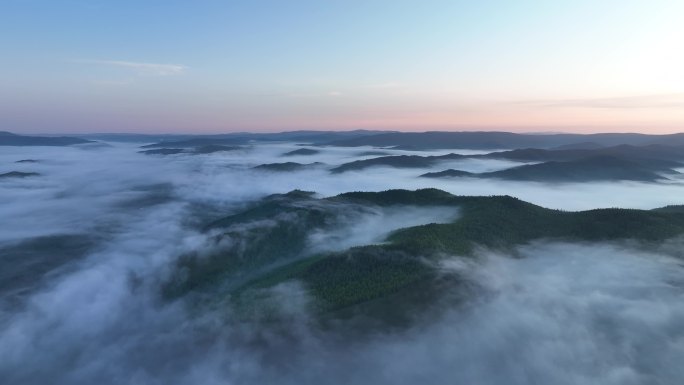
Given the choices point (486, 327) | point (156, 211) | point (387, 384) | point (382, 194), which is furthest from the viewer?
point (156, 211)

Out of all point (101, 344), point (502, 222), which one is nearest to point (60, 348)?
point (101, 344)

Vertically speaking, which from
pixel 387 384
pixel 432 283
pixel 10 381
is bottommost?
pixel 10 381

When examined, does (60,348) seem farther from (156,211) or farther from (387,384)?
(156,211)

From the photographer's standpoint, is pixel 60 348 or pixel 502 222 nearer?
pixel 60 348

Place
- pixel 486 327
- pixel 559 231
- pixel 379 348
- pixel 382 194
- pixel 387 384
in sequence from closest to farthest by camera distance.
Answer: pixel 387 384 < pixel 379 348 < pixel 486 327 < pixel 559 231 < pixel 382 194

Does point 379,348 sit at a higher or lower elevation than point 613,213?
lower

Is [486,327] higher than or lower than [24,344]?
higher

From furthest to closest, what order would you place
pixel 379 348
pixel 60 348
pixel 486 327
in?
1. pixel 60 348
2. pixel 486 327
3. pixel 379 348

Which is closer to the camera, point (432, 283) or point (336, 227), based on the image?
point (432, 283)

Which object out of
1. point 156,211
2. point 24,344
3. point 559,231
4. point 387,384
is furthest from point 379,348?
point 156,211
